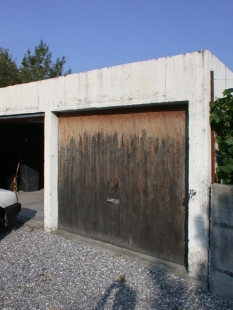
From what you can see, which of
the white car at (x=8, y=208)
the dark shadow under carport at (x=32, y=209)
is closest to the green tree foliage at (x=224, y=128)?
the white car at (x=8, y=208)

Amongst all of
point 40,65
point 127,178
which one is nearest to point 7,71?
point 40,65

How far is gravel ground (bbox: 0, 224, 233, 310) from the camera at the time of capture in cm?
331

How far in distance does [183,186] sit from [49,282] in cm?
216

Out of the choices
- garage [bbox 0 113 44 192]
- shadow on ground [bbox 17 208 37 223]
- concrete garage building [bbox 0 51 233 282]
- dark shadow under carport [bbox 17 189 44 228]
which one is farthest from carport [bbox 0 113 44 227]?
concrete garage building [bbox 0 51 233 282]

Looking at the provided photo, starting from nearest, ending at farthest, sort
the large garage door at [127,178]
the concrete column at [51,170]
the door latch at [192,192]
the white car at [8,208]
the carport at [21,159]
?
the door latch at [192,192] < the large garage door at [127,178] < the white car at [8,208] < the concrete column at [51,170] < the carport at [21,159]

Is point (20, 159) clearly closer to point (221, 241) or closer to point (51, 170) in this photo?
point (51, 170)

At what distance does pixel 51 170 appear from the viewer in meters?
5.51

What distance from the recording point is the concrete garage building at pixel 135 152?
12.2 feet

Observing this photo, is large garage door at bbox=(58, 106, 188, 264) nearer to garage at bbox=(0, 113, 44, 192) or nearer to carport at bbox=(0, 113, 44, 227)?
carport at bbox=(0, 113, 44, 227)

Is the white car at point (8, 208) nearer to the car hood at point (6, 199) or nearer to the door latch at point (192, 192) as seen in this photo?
the car hood at point (6, 199)

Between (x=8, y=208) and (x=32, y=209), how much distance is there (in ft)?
7.60

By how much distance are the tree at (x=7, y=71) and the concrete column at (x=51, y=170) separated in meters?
13.2

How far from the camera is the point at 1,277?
3.97m

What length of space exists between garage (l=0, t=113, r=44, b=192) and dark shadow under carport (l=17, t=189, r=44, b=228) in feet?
1.45
